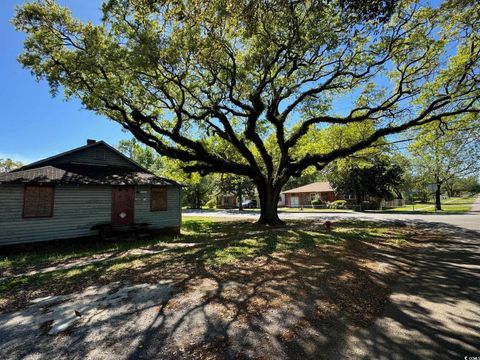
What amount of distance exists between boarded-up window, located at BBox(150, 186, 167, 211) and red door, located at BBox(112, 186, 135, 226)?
1058 mm

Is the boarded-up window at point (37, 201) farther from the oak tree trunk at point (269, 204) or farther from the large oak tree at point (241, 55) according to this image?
the oak tree trunk at point (269, 204)

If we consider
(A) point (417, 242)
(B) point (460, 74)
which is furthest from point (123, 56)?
(B) point (460, 74)

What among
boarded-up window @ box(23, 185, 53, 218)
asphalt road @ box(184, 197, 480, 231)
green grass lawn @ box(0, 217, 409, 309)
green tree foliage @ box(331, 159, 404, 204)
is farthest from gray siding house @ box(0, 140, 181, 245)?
green tree foliage @ box(331, 159, 404, 204)

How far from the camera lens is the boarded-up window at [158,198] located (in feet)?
46.0

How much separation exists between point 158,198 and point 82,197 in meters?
3.68

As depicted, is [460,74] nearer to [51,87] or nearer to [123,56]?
[123,56]

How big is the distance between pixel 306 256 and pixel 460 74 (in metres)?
11.7

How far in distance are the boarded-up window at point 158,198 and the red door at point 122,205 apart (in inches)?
41.7

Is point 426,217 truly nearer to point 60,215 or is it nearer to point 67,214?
point 67,214

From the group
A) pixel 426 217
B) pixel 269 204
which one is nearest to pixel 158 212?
pixel 269 204

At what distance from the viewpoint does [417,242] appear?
10.3 metres

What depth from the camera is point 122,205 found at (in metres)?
13.0

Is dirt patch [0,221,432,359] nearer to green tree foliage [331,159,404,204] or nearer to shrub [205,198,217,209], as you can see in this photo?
green tree foliage [331,159,404,204]

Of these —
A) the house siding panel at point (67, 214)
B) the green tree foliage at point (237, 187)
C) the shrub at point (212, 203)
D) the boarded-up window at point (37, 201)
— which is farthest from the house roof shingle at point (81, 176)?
the shrub at point (212, 203)
